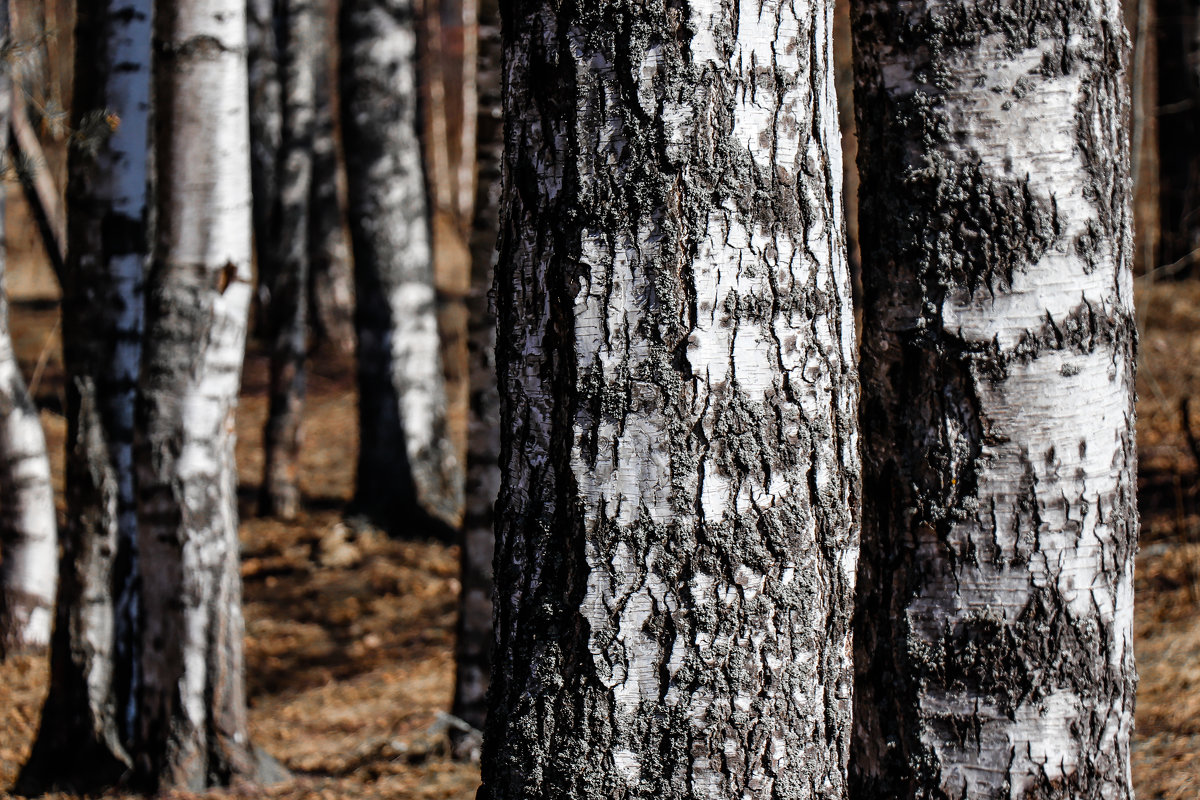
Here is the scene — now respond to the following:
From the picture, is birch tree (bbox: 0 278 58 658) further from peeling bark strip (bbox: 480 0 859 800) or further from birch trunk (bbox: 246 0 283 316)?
peeling bark strip (bbox: 480 0 859 800)

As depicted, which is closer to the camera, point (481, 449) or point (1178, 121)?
point (481, 449)

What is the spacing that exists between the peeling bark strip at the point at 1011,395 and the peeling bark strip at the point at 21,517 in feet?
17.5

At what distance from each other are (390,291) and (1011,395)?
7525 mm

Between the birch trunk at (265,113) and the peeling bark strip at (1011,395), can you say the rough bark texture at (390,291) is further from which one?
the peeling bark strip at (1011,395)

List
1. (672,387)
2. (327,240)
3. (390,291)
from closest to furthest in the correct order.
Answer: (672,387), (390,291), (327,240)

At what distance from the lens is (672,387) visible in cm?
180

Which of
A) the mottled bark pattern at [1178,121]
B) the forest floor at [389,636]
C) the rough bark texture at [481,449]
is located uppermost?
the mottled bark pattern at [1178,121]

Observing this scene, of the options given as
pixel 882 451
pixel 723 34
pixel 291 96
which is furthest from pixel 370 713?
pixel 291 96

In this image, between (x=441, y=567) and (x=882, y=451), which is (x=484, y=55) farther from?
(x=441, y=567)

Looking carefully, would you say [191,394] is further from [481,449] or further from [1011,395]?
[1011,395]

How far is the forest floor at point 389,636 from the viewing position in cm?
473

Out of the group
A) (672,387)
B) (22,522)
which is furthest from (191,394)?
(672,387)

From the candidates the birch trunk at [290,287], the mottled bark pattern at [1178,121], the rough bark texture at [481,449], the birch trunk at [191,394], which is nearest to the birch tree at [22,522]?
the birch trunk at [191,394]

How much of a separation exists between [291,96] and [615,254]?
416 inches
